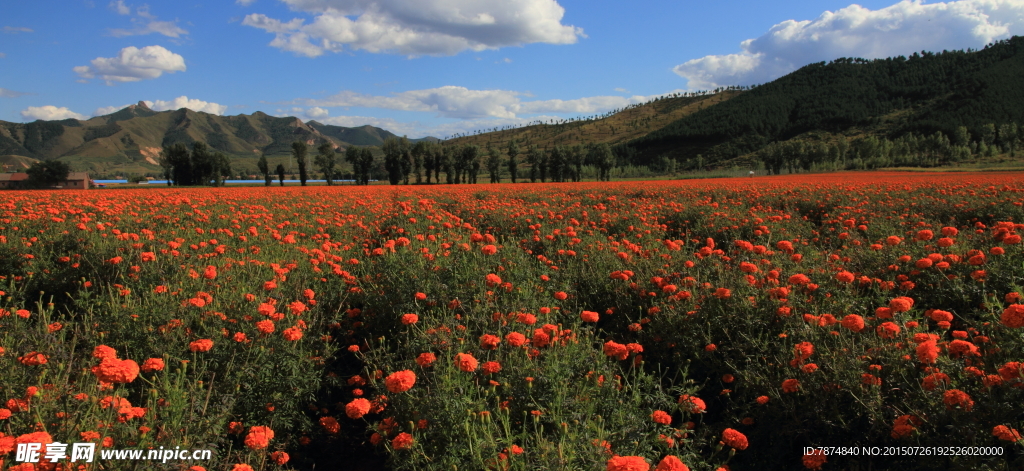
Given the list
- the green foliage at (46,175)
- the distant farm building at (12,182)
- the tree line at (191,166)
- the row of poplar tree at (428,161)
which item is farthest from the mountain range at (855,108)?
the distant farm building at (12,182)

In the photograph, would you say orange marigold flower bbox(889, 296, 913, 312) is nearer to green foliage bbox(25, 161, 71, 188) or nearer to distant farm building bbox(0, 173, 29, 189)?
green foliage bbox(25, 161, 71, 188)

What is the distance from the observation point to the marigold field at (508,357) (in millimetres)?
2561

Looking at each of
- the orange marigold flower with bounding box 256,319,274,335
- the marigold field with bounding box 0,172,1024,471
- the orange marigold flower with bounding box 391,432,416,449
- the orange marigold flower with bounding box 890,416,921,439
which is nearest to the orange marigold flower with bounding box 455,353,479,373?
the marigold field with bounding box 0,172,1024,471

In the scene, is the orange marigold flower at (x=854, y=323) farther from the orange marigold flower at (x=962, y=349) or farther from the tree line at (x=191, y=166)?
the tree line at (x=191, y=166)

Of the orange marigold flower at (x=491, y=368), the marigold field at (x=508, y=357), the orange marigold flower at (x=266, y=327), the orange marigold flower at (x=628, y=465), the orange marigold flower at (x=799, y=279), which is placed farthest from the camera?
→ the orange marigold flower at (x=799, y=279)

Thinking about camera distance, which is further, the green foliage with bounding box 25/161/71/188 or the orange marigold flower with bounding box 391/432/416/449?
the green foliage with bounding box 25/161/71/188

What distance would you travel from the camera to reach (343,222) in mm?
9273

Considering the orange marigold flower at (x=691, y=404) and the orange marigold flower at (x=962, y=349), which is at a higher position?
the orange marigold flower at (x=962, y=349)

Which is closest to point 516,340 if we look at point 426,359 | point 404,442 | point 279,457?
point 426,359

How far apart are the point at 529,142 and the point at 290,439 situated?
627ft

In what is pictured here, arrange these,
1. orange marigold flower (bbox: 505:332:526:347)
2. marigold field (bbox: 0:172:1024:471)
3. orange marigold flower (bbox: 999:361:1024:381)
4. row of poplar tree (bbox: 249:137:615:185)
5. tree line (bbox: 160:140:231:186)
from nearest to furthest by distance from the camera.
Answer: orange marigold flower (bbox: 999:361:1024:381)
marigold field (bbox: 0:172:1024:471)
orange marigold flower (bbox: 505:332:526:347)
tree line (bbox: 160:140:231:186)
row of poplar tree (bbox: 249:137:615:185)

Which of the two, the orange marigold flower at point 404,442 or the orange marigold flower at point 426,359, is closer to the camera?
the orange marigold flower at point 404,442

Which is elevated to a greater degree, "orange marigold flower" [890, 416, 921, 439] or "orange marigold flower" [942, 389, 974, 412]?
"orange marigold flower" [942, 389, 974, 412]

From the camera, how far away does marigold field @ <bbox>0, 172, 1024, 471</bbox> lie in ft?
8.40
